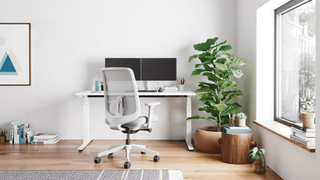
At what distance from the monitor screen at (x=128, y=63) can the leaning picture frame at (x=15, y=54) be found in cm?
126

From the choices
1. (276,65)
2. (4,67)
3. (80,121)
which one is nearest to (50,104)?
(80,121)

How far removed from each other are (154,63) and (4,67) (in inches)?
88.5

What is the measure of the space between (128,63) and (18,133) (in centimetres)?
186

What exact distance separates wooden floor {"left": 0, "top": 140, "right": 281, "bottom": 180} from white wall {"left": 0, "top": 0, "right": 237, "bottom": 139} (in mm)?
863

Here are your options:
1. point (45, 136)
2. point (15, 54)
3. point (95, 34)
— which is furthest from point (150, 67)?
point (15, 54)

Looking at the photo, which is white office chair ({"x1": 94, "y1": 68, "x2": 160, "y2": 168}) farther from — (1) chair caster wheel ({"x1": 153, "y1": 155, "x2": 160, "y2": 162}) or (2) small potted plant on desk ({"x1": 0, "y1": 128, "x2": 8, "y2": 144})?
(2) small potted plant on desk ({"x1": 0, "y1": 128, "x2": 8, "y2": 144})

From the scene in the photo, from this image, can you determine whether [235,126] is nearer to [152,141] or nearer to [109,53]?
[152,141]

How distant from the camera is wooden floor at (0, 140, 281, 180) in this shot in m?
2.56

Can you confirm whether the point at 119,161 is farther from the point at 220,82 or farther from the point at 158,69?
the point at 220,82

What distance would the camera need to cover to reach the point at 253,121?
314 centimetres

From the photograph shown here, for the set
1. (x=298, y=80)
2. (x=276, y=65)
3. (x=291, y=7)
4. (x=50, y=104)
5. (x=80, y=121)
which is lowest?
(x=80, y=121)

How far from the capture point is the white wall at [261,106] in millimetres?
2027

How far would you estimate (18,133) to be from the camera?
3.70m

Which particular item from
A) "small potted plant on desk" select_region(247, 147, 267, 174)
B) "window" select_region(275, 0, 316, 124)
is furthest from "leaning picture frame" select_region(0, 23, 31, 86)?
"window" select_region(275, 0, 316, 124)
